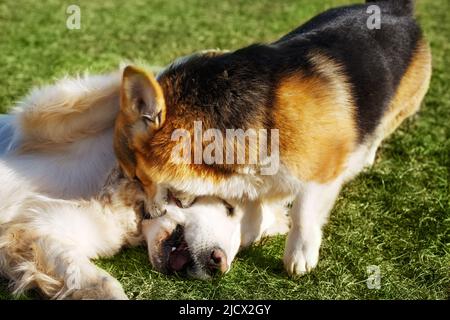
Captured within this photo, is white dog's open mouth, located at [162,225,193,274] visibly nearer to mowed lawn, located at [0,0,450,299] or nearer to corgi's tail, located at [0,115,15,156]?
mowed lawn, located at [0,0,450,299]

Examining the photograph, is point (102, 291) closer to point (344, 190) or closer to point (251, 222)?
point (251, 222)

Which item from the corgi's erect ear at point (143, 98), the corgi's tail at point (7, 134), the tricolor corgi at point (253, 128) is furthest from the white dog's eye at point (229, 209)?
the corgi's tail at point (7, 134)

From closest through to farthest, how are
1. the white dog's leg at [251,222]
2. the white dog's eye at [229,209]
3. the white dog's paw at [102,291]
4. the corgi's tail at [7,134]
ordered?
1. the white dog's paw at [102,291]
2. the white dog's eye at [229,209]
3. the white dog's leg at [251,222]
4. the corgi's tail at [7,134]

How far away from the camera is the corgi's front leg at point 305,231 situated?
11.8 feet

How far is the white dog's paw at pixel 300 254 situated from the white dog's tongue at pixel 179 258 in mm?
527

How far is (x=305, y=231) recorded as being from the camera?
366cm

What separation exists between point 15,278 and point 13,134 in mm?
958

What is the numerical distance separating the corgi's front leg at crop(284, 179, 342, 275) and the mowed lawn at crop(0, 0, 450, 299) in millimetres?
77

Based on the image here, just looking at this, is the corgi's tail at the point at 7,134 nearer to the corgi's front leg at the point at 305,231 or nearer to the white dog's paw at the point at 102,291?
the white dog's paw at the point at 102,291

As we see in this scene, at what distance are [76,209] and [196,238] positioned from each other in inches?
26.2

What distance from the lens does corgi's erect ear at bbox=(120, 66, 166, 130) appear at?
3.40 metres

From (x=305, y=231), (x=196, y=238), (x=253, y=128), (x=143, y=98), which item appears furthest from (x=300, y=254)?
(x=143, y=98)

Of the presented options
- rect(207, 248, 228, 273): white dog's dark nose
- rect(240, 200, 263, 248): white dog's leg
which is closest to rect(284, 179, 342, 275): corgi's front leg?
rect(240, 200, 263, 248): white dog's leg
